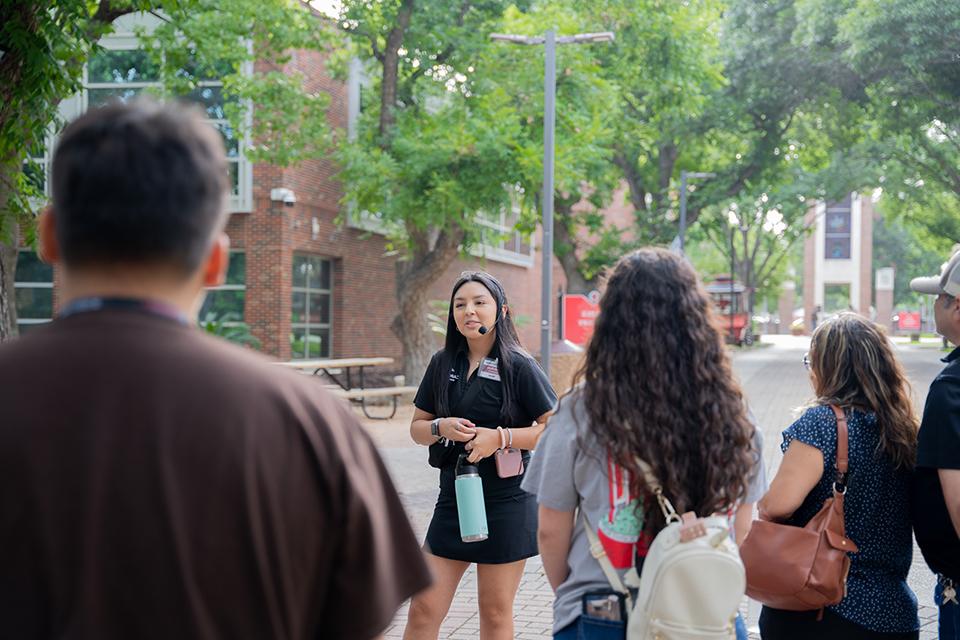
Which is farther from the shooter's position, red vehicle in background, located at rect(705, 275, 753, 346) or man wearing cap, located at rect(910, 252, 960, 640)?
red vehicle in background, located at rect(705, 275, 753, 346)

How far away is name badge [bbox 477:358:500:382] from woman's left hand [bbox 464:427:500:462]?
0.27 meters

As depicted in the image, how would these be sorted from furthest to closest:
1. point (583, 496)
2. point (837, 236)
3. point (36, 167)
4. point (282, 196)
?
point (837, 236), point (282, 196), point (36, 167), point (583, 496)

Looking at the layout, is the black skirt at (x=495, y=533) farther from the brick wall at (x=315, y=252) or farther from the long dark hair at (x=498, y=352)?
the brick wall at (x=315, y=252)

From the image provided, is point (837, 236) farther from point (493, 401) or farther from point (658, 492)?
point (658, 492)

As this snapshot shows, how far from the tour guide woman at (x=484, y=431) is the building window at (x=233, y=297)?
19.0 metres

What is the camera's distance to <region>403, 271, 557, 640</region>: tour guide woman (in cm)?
408

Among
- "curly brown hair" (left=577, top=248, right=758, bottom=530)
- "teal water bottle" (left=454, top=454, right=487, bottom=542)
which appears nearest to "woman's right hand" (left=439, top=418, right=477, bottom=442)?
"teal water bottle" (left=454, top=454, right=487, bottom=542)

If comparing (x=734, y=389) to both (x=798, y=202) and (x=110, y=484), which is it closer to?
(x=110, y=484)

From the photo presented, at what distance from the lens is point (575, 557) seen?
2594 mm

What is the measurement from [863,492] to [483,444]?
1.47m

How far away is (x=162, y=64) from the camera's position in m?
18.7

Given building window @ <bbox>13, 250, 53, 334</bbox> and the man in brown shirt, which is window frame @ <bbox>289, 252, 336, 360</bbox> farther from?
the man in brown shirt

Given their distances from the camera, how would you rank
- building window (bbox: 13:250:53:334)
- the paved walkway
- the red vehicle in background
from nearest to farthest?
the paved walkway, building window (bbox: 13:250:53:334), the red vehicle in background

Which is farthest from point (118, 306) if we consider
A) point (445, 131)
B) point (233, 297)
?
point (233, 297)
